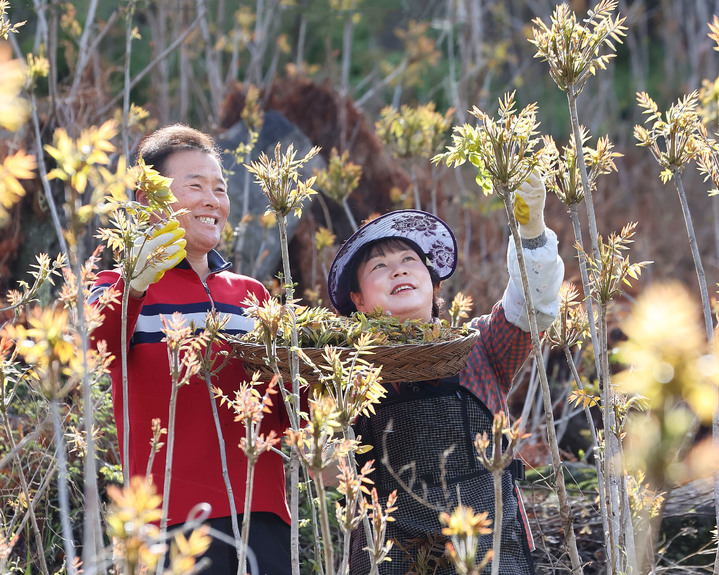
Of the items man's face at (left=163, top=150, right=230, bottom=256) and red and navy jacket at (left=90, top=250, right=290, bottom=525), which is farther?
man's face at (left=163, top=150, right=230, bottom=256)

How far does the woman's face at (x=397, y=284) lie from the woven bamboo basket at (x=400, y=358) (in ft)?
1.02

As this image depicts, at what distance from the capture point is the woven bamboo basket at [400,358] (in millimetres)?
1562

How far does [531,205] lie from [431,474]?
2.19 ft

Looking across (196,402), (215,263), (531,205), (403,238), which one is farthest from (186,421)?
(531,205)

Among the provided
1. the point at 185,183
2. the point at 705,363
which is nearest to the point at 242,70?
the point at 185,183

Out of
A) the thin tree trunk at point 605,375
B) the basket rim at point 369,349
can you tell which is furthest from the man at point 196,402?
the thin tree trunk at point 605,375

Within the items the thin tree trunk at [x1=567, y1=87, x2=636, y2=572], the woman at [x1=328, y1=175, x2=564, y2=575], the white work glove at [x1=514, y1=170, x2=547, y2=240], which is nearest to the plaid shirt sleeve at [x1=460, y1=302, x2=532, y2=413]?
the woman at [x1=328, y1=175, x2=564, y2=575]

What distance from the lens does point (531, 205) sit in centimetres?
173

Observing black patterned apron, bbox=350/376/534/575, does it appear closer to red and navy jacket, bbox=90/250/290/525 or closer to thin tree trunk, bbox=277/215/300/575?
red and navy jacket, bbox=90/250/290/525

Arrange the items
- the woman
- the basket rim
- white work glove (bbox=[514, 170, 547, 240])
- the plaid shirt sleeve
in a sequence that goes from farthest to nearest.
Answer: the plaid shirt sleeve
the woman
white work glove (bbox=[514, 170, 547, 240])
the basket rim

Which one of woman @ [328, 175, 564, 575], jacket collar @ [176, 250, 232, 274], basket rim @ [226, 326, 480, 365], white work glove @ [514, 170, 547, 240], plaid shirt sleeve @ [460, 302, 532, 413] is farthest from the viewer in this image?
jacket collar @ [176, 250, 232, 274]

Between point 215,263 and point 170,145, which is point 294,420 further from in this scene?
point 170,145

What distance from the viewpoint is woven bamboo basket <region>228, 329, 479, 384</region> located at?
5.13 feet

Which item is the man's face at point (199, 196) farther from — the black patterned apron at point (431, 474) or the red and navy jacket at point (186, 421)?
the black patterned apron at point (431, 474)
